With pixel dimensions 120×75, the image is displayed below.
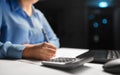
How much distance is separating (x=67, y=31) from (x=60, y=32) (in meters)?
0.09

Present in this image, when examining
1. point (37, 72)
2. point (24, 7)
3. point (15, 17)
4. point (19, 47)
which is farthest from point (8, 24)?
point (37, 72)

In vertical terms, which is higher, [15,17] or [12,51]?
[15,17]

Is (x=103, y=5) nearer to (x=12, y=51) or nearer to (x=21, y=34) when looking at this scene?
(x=21, y=34)

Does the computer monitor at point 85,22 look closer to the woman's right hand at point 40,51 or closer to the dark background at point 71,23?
the dark background at point 71,23

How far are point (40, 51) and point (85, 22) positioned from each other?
1694mm

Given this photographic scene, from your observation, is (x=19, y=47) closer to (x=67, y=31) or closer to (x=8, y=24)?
(x=8, y=24)

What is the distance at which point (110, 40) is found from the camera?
2.48m

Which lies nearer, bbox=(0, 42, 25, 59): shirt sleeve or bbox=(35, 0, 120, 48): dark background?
bbox=(0, 42, 25, 59): shirt sleeve

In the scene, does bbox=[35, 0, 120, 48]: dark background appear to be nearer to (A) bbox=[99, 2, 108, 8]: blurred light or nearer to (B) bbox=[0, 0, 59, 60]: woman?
(A) bbox=[99, 2, 108, 8]: blurred light

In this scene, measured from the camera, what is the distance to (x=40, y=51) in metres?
0.91

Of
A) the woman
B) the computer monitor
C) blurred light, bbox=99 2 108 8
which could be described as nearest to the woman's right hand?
the woman

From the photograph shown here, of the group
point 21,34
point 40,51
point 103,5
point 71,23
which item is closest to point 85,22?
point 71,23

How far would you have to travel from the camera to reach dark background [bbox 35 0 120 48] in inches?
98.2

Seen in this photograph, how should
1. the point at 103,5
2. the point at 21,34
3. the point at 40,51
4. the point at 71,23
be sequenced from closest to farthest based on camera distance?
the point at 40,51
the point at 21,34
the point at 103,5
the point at 71,23
